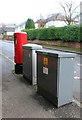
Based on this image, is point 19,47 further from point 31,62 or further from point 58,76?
point 58,76

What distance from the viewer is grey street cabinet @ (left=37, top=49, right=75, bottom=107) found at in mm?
4746

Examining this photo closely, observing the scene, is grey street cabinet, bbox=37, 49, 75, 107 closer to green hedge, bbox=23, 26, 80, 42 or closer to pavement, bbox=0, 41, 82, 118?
pavement, bbox=0, 41, 82, 118

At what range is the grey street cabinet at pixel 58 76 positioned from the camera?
4746mm

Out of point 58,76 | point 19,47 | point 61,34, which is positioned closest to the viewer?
point 58,76

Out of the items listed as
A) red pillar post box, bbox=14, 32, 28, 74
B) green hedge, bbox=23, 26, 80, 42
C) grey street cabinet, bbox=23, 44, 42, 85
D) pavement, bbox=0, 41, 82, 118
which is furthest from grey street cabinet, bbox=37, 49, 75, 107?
green hedge, bbox=23, 26, 80, 42

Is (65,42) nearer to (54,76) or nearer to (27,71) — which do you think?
(27,71)

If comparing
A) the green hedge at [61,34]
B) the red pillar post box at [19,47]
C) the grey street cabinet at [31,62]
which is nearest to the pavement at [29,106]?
the grey street cabinet at [31,62]

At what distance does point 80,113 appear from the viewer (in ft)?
14.7

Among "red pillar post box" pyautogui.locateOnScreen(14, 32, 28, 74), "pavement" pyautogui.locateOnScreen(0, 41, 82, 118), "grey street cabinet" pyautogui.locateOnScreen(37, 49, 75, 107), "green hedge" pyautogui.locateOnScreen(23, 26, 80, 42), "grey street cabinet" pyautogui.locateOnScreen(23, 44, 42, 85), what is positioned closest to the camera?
"pavement" pyautogui.locateOnScreen(0, 41, 82, 118)

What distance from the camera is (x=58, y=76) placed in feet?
15.5

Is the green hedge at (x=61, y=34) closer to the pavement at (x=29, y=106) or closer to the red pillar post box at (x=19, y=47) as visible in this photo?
the red pillar post box at (x=19, y=47)

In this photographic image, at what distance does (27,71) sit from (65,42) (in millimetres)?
20445

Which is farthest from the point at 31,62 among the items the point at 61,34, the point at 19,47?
the point at 61,34

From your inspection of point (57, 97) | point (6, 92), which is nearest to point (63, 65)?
point (57, 97)
